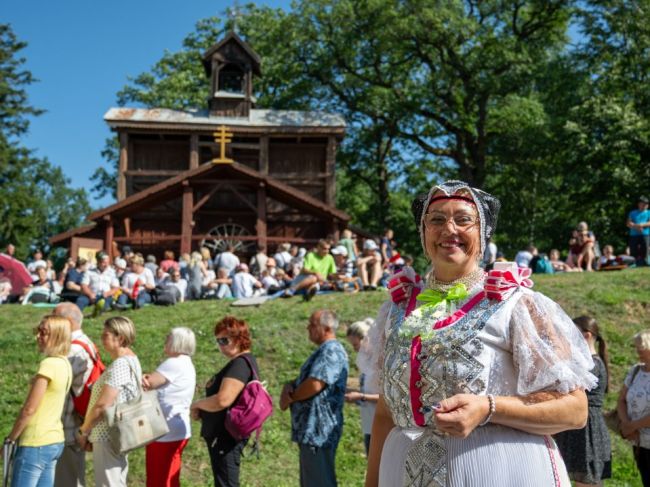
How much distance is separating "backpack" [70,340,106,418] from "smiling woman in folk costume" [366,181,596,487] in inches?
155

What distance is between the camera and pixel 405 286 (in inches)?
125

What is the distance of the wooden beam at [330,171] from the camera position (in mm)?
28133

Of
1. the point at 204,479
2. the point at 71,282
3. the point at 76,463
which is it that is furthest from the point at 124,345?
the point at 71,282

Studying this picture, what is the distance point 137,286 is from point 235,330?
10549mm

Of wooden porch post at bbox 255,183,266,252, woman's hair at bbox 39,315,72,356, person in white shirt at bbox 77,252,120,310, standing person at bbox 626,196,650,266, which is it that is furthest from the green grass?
wooden porch post at bbox 255,183,266,252

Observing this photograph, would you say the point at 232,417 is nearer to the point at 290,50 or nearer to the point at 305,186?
the point at 305,186

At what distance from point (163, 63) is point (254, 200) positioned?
725 inches

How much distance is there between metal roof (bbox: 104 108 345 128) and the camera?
27438 mm

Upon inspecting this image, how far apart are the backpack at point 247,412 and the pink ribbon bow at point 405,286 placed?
10.1ft

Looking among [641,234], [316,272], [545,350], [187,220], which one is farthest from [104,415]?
[187,220]

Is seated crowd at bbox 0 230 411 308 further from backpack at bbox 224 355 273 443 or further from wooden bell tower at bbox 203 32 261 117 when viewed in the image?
wooden bell tower at bbox 203 32 261 117

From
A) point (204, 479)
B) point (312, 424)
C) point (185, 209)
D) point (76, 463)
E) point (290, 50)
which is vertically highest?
point (290, 50)

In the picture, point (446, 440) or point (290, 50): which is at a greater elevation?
point (290, 50)

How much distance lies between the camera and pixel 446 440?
272cm
